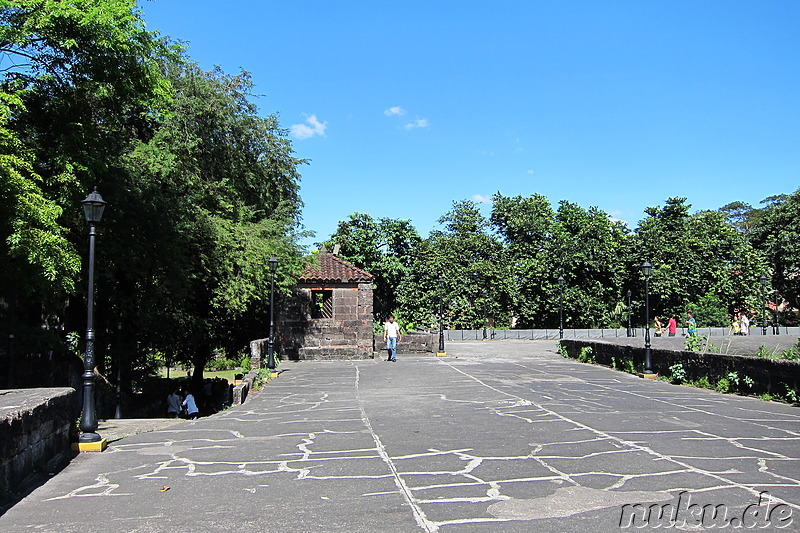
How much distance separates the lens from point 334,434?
830cm

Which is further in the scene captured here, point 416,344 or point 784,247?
point 784,247

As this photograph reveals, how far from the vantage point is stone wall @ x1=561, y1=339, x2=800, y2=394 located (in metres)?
11.4

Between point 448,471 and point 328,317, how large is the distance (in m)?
19.8

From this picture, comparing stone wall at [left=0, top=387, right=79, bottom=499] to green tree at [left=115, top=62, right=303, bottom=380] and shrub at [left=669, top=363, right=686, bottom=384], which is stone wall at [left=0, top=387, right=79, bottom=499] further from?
shrub at [left=669, top=363, right=686, bottom=384]

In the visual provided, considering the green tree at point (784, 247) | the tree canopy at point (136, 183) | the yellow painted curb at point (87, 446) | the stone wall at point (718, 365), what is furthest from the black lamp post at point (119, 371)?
the green tree at point (784, 247)

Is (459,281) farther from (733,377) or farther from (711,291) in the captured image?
(733,377)

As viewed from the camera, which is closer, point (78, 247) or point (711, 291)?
point (78, 247)

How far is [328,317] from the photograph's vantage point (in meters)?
25.3

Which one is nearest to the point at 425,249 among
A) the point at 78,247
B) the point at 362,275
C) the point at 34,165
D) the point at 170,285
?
the point at 362,275

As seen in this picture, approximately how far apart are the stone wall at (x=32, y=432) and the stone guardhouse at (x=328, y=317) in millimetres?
16878

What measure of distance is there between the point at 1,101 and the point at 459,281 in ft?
103

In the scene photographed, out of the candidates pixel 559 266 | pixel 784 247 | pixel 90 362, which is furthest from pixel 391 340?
pixel 784 247

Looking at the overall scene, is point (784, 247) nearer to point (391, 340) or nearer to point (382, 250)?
point (382, 250)

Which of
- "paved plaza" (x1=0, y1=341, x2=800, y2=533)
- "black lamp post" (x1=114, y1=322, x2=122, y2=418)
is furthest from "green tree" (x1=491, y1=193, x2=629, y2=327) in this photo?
"paved plaza" (x1=0, y1=341, x2=800, y2=533)
